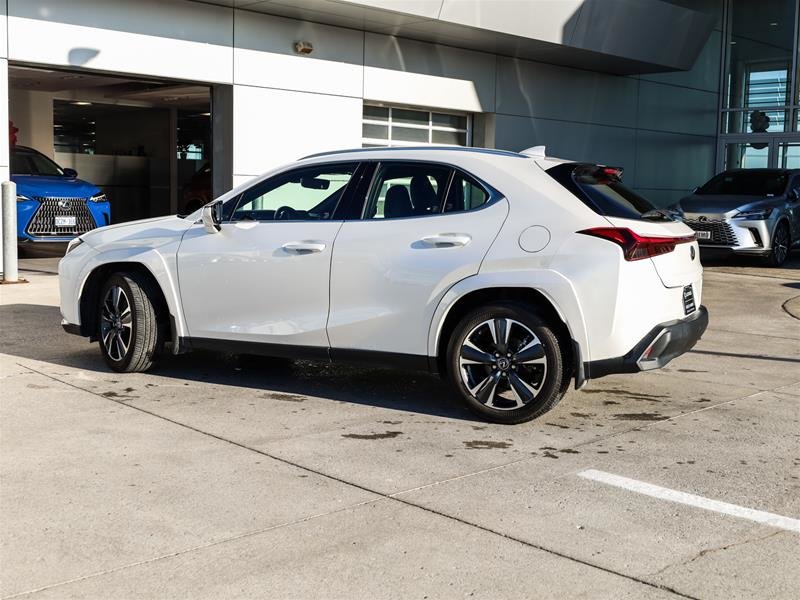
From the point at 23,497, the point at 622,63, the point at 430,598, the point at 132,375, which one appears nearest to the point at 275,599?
the point at 430,598

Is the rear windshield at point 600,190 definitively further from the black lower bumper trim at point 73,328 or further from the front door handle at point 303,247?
the black lower bumper trim at point 73,328

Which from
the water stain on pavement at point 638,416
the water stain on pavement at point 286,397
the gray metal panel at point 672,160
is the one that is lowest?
the water stain on pavement at point 638,416

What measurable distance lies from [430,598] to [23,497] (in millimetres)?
2040

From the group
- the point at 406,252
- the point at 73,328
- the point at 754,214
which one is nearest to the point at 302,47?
the point at 754,214

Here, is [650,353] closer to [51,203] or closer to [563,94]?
[51,203]

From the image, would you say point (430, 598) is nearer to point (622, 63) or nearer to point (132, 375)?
point (132, 375)

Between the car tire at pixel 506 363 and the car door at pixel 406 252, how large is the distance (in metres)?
0.27

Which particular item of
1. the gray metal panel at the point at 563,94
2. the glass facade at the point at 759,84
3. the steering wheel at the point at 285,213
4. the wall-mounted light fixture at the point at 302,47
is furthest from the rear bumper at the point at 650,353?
the glass facade at the point at 759,84

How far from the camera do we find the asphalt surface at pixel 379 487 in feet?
12.2

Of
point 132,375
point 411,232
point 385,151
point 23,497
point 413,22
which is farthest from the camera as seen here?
point 413,22

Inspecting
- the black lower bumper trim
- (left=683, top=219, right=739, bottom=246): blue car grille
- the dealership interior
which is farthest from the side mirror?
the dealership interior

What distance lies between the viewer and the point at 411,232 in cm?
624

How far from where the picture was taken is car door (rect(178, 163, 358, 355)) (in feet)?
21.5

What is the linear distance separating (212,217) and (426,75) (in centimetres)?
1219
